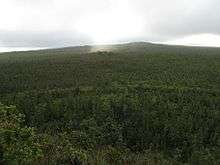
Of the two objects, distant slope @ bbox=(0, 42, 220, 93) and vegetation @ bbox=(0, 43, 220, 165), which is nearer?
vegetation @ bbox=(0, 43, 220, 165)

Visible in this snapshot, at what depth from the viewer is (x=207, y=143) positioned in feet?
95.1

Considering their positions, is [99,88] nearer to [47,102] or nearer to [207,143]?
[47,102]

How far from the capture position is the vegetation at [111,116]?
1759cm

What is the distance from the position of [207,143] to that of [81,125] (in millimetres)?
8482

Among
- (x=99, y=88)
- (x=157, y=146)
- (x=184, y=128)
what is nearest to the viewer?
(x=157, y=146)

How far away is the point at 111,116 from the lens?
34.7 meters

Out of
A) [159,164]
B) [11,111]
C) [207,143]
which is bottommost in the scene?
[207,143]

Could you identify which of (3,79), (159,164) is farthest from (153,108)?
(3,79)

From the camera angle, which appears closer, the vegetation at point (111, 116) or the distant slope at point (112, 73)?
the vegetation at point (111, 116)

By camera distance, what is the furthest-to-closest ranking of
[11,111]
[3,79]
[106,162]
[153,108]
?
1. [3,79]
2. [153,108]
3. [106,162]
4. [11,111]

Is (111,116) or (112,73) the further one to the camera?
(112,73)

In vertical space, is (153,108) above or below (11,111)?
below

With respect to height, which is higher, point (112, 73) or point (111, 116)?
point (111, 116)

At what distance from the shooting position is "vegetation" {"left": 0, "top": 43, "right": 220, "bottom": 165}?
17.6m
